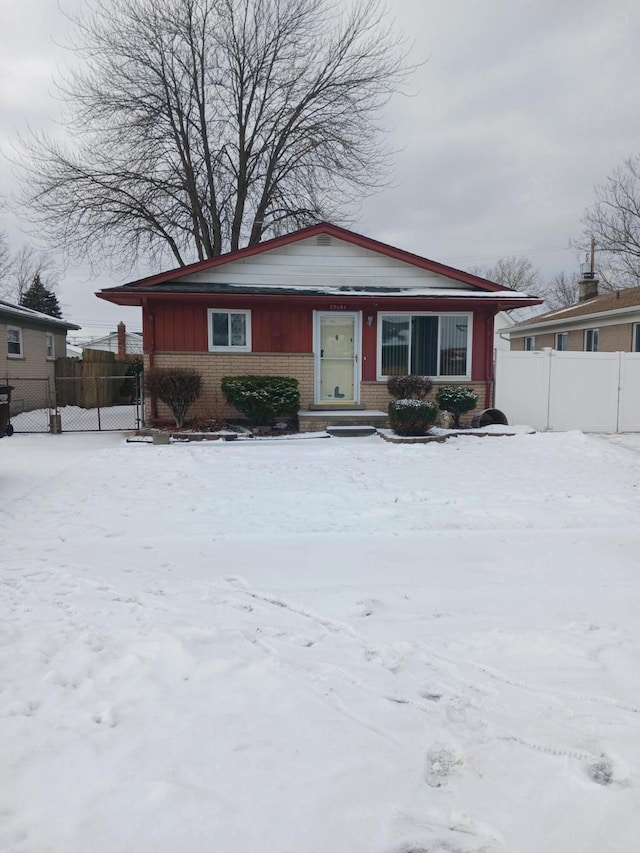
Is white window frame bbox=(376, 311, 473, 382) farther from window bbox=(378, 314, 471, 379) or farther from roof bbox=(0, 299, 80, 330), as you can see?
roof bbox=(0, 299, 80, 330)

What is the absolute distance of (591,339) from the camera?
21109 mm

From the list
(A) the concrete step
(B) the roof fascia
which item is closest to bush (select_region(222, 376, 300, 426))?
(A) the concrete step

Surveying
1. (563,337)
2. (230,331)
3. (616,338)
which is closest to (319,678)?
(230,331)

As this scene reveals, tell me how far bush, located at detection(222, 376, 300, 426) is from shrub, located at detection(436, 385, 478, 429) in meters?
3.34

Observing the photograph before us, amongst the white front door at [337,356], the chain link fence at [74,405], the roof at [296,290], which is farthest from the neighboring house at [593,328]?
the chain link fence at [74,405]

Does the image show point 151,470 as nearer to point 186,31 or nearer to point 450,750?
point 450,750

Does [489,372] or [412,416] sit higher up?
[489,372]

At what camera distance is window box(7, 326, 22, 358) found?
18000 millimetres

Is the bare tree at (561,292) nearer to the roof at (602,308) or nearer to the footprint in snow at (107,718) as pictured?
the roof at (602,308)

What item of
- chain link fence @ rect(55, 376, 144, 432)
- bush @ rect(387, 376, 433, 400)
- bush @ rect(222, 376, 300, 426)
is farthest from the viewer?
chain link fence @ rect(55, 376, 144, 432)

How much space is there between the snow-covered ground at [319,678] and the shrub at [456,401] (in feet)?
21.5

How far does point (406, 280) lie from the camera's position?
13.9 metres

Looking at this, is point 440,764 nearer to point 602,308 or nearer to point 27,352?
point 27,352

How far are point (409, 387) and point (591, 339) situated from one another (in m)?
12.0
